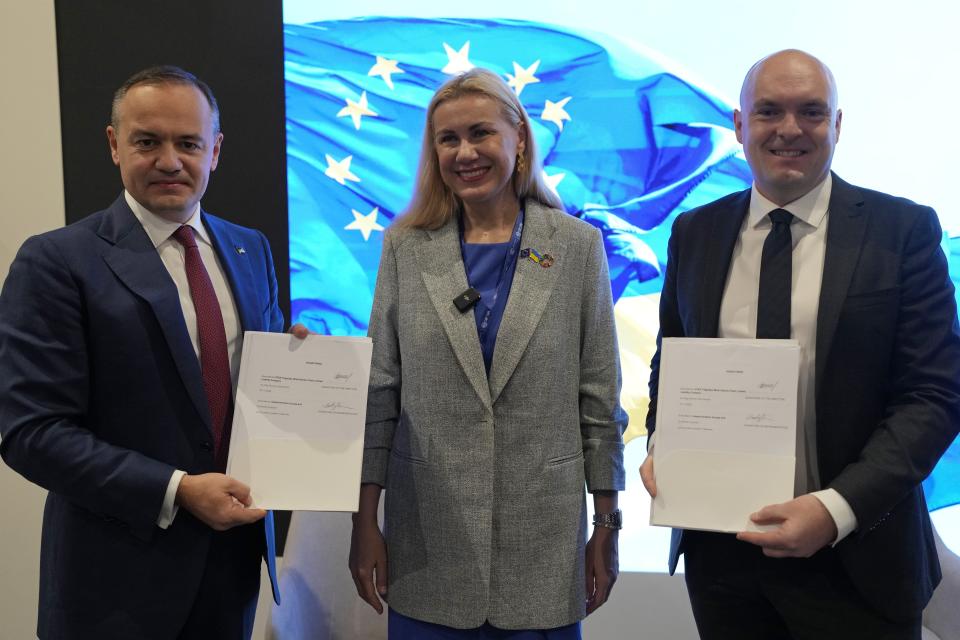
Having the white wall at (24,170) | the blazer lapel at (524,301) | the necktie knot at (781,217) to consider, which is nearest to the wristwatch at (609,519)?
the blazer lapel at (524,301)

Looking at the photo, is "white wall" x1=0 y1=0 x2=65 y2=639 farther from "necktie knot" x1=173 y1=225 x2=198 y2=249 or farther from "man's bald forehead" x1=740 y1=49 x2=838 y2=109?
"man's bald forehead" x1=740 y1=49 x2=838 y2=109

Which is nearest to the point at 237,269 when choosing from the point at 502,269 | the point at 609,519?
the point at 502,269

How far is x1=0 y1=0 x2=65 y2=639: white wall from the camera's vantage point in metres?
3.42

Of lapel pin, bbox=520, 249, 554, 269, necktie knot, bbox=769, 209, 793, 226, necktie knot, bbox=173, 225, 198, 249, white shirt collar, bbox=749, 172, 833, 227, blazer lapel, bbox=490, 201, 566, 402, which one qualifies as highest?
white shirt collar, bbox=749, 172, 833, 227

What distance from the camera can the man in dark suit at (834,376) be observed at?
67.9 inches

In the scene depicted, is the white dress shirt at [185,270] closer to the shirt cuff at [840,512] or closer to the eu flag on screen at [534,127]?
the shirt cuff at [840,512]

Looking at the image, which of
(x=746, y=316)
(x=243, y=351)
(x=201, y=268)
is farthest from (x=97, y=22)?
(x=746, y=316)

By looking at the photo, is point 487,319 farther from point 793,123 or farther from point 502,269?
point 793,123

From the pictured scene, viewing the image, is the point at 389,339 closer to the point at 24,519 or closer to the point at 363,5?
the point at 363,5

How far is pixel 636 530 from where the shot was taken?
336cm

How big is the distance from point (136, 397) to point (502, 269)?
918 millimetres

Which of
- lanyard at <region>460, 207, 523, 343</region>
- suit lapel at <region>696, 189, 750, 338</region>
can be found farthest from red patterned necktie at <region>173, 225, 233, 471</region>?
suit lapel at <region>696, 189, 750, 338</region>

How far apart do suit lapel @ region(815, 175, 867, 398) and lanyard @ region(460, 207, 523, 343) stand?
73 cm

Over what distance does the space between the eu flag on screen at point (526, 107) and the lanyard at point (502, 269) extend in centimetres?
141
